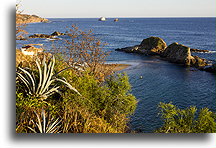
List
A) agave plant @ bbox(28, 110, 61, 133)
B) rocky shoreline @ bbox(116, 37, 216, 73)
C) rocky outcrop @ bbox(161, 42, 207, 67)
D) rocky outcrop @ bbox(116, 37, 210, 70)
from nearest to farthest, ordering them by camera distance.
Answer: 1. agave plant @ bbox(28, 110, 61, 133)
2. rocky shoreline @ bbox(116, 37, 216, 73)
3. rocky outcrop @ bbox(161, 42, 207, 67)
4. rocky outcrop @ bbox(116, 37, 210, 70)

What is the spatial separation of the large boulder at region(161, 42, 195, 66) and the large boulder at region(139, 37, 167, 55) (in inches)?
83.7

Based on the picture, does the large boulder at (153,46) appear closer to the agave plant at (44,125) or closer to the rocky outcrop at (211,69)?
the rocky outcrop at (211,69)

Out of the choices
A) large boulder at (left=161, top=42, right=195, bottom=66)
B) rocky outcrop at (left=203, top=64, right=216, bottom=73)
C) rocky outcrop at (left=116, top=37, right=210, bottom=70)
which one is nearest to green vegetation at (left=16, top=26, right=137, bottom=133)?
rocky outcrop at (left=203, top=64, right=216, bottom=73)

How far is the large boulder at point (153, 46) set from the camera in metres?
40.9

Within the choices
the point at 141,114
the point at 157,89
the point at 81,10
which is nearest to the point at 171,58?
the point at 157,89

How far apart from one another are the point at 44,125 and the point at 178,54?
3298 centimetres

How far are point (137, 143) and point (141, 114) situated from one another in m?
9.63

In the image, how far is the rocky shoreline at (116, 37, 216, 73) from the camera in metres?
32.6

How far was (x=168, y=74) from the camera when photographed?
28516mm

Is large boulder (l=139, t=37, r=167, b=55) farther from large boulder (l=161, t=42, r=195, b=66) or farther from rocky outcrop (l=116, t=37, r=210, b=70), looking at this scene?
large boulder (l=161, t=42, r=195, b=66)

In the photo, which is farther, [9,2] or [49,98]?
[49,98]

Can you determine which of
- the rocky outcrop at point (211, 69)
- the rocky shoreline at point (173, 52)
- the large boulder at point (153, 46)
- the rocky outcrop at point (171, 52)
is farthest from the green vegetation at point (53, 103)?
the large boulder at point (153, 46)

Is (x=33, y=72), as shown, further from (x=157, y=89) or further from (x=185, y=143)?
(x=157, y=89)

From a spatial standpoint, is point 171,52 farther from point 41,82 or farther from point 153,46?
point 41,82
